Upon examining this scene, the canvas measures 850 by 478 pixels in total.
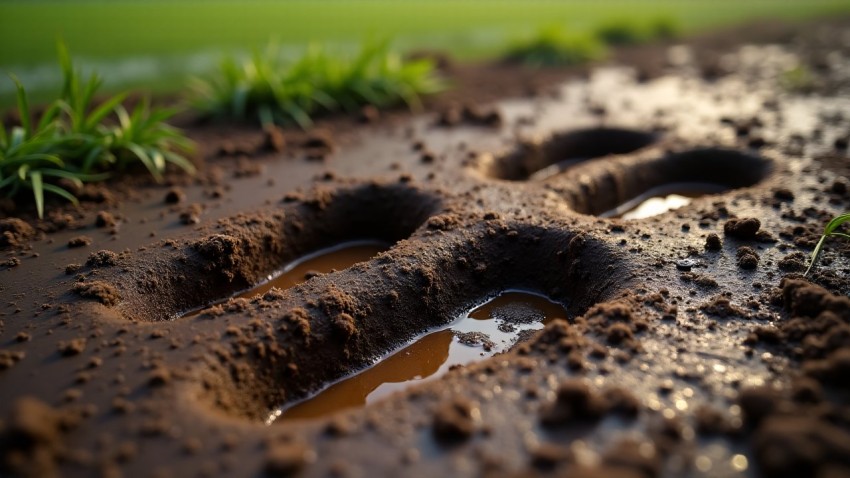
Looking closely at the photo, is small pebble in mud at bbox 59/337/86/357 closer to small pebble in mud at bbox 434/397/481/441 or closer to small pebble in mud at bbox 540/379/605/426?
small pebble in mud at bbox 434/397/481/441

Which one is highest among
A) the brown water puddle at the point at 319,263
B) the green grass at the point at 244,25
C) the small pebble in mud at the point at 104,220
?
the green grass at the point at 244,25

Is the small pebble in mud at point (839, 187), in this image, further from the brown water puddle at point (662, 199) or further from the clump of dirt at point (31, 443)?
the clump of dirt at point (31, 443)

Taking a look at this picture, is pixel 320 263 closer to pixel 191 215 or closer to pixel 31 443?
pixel 191 215

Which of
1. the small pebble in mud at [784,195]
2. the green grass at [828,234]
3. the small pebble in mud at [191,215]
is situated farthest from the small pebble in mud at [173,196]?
the small pebble in mud at [784,195]

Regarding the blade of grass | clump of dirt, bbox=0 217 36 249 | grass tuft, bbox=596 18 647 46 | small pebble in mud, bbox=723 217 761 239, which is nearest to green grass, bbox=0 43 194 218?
the blade of grass

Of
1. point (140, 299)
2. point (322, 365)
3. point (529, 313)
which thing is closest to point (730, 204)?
point (529, 313)

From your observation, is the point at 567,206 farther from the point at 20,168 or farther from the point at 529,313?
the point at 20,168
